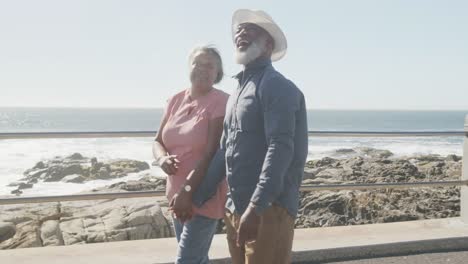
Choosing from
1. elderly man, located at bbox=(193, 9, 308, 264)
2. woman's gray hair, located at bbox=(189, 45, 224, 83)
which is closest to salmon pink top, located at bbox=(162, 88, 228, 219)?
woman's gray hair, located at bbox=(189, 45, 224, 83)

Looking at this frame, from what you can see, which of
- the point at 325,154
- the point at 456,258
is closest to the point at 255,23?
the point at 456,258

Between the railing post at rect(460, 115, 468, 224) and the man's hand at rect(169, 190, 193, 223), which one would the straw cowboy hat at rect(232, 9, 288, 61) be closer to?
the man's hand at rect(169, 190, 193, 223)

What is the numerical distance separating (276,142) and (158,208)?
6.78 m

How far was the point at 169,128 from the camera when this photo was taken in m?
3.00

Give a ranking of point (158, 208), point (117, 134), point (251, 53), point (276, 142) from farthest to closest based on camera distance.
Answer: point (158, 208) < point (117, 134) < point (251, 53) < point (276, 142)

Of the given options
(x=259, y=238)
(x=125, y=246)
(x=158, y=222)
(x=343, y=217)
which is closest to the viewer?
(x=259, y=238)

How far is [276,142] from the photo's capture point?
221 cm

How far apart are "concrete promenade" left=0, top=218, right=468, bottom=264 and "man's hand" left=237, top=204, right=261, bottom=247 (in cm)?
197

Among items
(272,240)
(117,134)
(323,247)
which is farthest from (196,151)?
(323,247)

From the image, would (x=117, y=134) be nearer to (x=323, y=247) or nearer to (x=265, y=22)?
(x=323, y=247)

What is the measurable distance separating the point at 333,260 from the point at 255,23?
255 centimetres

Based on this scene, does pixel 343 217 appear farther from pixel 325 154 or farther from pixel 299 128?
pixel 325 154

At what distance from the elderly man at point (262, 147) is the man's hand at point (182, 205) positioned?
0.98 feet

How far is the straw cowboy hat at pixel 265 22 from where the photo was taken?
2426 millimetres
